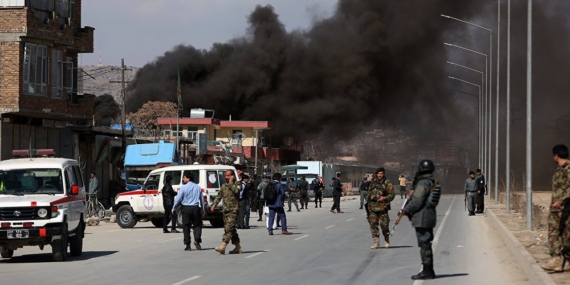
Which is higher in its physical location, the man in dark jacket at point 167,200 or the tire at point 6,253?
the man in dark jacket at point 167,200

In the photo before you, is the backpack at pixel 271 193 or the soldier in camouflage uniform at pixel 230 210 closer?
the soldier in camouflage uniform at pixel 230 210

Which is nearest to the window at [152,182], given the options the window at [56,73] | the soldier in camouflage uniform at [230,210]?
the soldier in camouflage uniform at [230,210]

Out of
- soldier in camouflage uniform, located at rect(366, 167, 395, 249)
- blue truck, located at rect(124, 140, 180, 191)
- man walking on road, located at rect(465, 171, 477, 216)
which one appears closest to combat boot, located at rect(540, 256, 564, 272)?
soldier in camouflage uniform, located at rect(366, 167, 395, 249)

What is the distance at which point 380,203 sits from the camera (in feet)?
66.6

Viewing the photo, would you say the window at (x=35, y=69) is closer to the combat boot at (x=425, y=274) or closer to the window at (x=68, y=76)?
the window at (x=68, y=76)

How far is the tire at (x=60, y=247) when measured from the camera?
1766 cm

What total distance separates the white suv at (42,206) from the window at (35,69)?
18839 mm

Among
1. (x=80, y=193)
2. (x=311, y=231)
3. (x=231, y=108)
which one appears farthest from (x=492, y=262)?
(x=231, y=108)

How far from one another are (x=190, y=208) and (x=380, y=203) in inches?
157

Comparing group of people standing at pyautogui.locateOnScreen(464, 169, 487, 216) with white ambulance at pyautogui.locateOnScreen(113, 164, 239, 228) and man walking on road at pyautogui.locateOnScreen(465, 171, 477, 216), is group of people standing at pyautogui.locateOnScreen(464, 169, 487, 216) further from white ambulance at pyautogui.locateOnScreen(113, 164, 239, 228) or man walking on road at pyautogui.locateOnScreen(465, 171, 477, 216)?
white ambulance at pyautogui.locateOnScreen(113, 164, 239, 228)

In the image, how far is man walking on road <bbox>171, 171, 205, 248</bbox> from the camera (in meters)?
20.0

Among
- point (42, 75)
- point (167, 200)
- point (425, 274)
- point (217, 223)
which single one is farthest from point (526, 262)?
point (42, 75)

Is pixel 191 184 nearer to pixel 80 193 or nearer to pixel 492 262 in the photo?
pixel 80 193

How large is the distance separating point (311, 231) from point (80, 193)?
8941 mm
